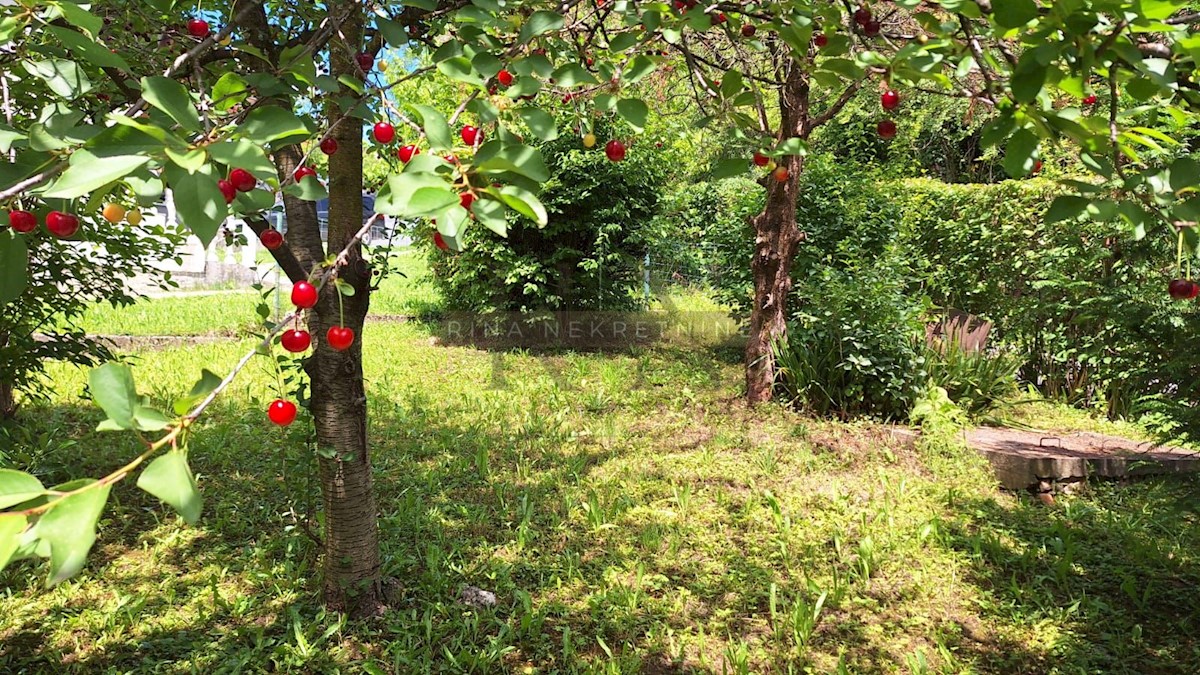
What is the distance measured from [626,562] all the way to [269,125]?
2.36 m

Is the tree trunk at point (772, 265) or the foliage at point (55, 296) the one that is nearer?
the foliage at point (55, 296)

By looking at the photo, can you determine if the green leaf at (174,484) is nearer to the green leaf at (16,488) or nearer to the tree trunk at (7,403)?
the green leaf at (16,488)

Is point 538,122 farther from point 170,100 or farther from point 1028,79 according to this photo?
point 1028,79

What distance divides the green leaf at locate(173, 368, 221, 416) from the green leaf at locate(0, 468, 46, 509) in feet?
0.44

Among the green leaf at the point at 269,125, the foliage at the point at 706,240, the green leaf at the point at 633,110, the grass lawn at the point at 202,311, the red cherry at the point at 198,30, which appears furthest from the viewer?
the grass lawn at the point at 202,311

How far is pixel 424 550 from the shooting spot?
280 centimetres

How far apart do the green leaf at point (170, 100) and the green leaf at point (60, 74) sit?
0.47 metres

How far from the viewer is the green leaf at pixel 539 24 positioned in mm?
1037

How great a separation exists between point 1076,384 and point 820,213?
241 centimetres

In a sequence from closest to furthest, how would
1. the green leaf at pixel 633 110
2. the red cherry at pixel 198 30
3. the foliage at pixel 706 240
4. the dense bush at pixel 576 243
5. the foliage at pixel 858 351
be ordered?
the green leaf at pixel 633 110, the red cherry at pixel 198 30, the foliage at pixel 858 351, the foliage at pixel 706 240, the dense bush at pixel 576 243

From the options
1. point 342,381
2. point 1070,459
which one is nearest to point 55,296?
point 342,381

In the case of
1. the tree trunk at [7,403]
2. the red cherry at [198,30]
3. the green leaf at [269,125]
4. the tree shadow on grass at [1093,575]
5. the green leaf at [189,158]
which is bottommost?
the tree shadow on grass at [1093,575]

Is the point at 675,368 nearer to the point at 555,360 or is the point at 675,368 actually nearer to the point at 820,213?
the point at 555,360

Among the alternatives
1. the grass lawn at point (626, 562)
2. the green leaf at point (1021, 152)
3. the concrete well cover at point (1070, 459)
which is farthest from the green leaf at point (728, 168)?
the concrete well cover at point (1070, 459)
